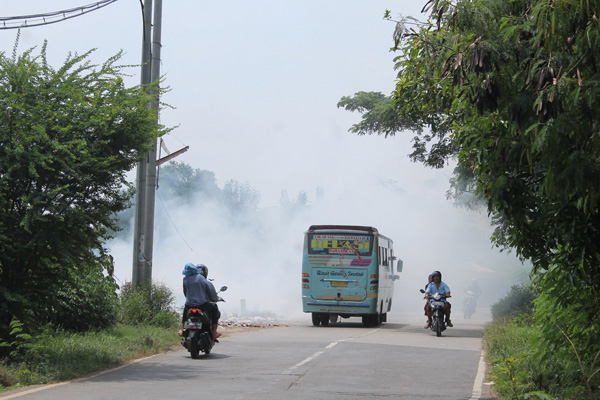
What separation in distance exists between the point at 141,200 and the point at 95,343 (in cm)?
498

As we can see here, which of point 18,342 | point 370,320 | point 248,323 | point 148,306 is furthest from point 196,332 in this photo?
point 248,323

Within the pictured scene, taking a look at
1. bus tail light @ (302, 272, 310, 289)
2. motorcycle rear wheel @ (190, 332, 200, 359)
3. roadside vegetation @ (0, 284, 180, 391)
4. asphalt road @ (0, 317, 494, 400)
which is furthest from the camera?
bus tail light @ (302, 272, 310, 289)

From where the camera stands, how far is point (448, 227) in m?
83.2

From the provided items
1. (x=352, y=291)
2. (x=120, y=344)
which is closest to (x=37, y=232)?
(x=120, y=344)

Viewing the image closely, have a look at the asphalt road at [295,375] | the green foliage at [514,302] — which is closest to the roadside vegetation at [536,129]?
the asphalt road at [295,375]

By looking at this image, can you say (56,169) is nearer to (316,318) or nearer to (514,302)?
(316,318)

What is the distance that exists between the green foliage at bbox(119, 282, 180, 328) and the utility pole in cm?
32

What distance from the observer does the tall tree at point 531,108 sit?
637 centimetres

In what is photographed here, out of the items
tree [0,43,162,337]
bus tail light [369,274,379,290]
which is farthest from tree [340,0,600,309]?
bus tail light [369,274,379,290]

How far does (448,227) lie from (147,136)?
72127 mm

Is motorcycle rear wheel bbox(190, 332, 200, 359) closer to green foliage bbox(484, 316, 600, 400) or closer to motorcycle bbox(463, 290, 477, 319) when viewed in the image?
green foliage bbox(484, 316, 600, 400)

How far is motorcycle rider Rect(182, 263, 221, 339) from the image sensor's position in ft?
49.3

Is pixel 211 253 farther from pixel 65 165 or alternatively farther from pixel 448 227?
pixel 65 165

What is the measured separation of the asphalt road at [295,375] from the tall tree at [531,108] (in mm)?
2747
